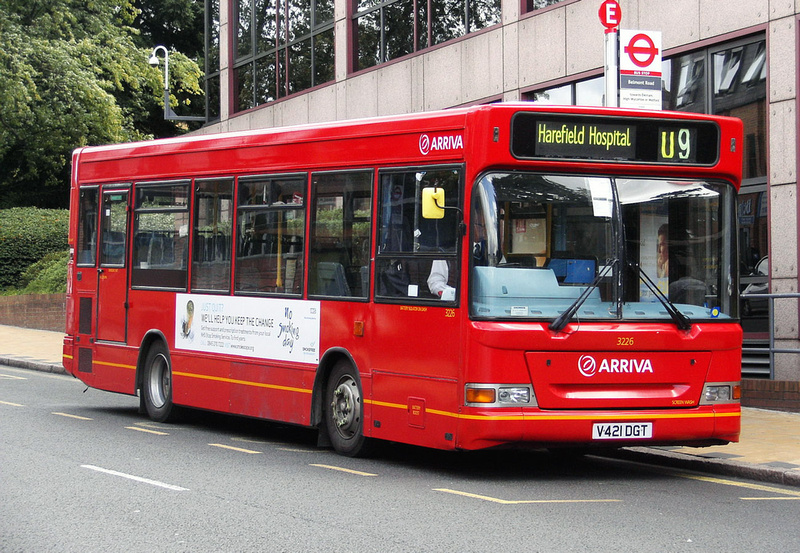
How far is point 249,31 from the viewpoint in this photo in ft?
94.1

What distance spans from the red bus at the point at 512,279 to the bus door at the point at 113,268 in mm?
3659

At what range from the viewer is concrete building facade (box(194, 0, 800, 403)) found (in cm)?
1476

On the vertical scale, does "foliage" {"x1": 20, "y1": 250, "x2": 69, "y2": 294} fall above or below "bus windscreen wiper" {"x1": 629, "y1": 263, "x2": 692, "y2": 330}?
above

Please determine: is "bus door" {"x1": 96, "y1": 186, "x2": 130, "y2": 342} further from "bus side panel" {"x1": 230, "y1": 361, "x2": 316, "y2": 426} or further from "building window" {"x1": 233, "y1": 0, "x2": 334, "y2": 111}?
"building window" {"x1": 233, "y1": 0, "x2": 334, "y2": 111}

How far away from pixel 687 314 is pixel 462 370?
1.96 m

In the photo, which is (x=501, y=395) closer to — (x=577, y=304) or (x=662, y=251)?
(x=577, y=304)

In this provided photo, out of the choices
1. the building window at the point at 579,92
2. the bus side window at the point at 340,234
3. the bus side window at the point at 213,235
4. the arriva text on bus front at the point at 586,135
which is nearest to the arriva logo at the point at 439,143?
the arriva text on bus front at the point at 586,135

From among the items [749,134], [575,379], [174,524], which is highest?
[749,134]

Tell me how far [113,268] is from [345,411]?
5.20 meters

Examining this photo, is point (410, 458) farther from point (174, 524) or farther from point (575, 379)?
point (174, 524)

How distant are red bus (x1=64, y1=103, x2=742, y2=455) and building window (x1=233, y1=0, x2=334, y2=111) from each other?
46.0ft

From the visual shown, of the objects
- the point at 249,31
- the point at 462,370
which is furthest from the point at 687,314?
the point at 249,31

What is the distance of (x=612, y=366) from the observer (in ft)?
31.9

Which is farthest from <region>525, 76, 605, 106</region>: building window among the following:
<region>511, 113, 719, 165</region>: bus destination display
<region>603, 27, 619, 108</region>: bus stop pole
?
<region>511, 113, 719, 165</region>: bus destination display
